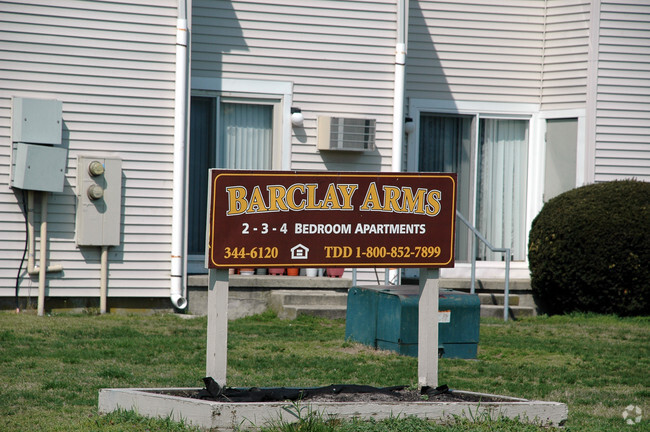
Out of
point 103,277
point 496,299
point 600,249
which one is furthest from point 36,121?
point 600,249

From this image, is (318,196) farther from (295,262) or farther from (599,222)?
(599,222)

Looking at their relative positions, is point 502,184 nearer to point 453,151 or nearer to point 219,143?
point 453,151

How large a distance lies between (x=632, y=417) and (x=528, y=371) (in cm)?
188

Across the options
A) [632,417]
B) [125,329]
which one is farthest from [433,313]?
[125,329]

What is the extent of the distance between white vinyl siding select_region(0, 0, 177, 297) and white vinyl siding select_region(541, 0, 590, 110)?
652 centimetres

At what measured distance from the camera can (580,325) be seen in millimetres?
12586

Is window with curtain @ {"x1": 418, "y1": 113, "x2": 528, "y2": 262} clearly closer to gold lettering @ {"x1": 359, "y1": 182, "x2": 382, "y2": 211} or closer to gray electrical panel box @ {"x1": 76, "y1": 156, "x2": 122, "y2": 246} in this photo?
gray electrical panel box @ {"x1": 76, "y1": 156, "x2": 122, "y2": 246}

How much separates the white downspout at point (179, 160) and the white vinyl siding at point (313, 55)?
Result: 812mm

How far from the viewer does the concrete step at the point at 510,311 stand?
13.4 meters

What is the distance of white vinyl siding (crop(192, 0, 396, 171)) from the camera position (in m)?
13.3

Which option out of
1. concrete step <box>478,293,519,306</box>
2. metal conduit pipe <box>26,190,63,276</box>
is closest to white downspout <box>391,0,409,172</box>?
concrete step <box>478,293,519,306</box>

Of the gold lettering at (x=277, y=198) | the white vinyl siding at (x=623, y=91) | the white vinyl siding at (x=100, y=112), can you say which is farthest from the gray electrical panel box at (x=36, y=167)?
the white vinyl siding at (x=623, y=91)

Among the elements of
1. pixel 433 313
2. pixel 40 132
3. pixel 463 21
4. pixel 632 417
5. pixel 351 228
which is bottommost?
pixel 632 417

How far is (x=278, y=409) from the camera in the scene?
5926 millimetres
